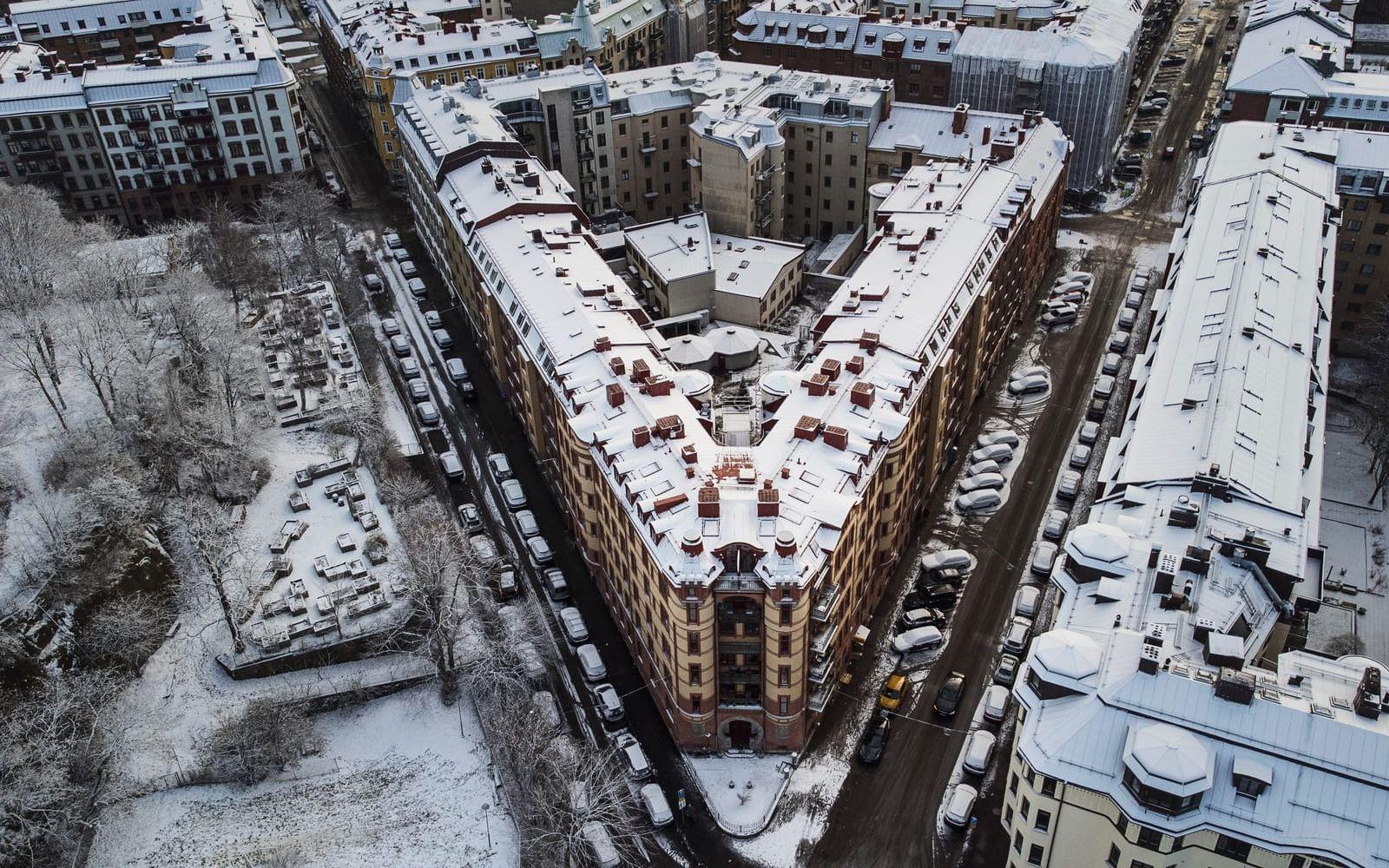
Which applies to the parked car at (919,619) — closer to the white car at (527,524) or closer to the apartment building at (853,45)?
the white car at (527,524)

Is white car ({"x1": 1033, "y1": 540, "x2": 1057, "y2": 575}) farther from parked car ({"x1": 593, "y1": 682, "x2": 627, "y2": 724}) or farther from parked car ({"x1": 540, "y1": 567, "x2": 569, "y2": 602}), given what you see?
parked car ({"x1": 540, "y1": 567, "x2": 569, "y2": 602})

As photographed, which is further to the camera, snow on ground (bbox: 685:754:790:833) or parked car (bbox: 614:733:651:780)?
parked car (bbox: 614:733:651:780)

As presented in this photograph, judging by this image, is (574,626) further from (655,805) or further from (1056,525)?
(1056,525)

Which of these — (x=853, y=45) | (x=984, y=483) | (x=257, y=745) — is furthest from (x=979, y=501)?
(x=853, y=45)

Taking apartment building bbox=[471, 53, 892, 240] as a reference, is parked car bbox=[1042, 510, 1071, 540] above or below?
below

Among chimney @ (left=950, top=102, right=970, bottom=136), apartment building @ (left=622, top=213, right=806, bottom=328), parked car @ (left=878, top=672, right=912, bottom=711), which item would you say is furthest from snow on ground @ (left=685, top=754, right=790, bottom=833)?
chimney @ (left=950, top=102, right=970, bottom=136)

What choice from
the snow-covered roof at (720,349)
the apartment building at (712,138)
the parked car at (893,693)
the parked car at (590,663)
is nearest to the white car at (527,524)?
the snow-covered roof at (720,349)
